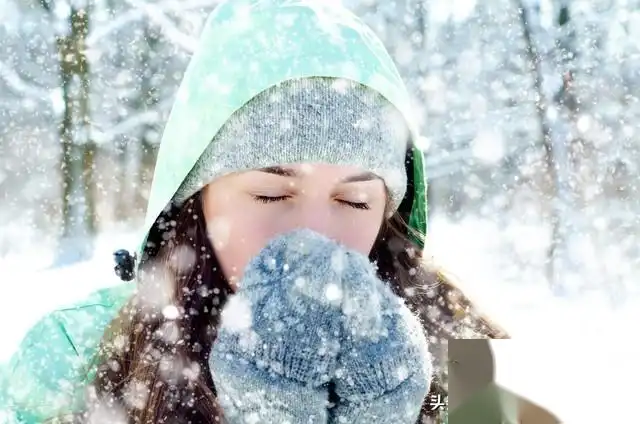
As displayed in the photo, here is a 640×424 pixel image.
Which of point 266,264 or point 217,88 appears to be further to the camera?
point 217,88

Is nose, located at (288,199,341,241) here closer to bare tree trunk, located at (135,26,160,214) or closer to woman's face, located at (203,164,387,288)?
woman's face, located at (203,164,387,288)

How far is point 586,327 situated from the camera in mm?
4449

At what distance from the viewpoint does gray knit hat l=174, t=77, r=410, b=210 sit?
1.43 metres

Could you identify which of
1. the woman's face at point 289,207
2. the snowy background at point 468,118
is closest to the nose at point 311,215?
the woman's face at point 289,207

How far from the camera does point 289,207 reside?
4.61ft

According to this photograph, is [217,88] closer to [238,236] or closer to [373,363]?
[238,236]

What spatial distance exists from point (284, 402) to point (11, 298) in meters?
4.33

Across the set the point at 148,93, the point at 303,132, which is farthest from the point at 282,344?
the point at 148,93

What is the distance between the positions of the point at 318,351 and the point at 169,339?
52 cm

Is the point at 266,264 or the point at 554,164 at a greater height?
the point at 554,164

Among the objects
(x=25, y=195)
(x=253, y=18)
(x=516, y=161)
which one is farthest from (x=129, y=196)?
(x=253, y=18)

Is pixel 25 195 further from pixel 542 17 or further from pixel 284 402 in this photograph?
pixel 284 402

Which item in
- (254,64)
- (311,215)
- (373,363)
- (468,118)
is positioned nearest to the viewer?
(373,363)

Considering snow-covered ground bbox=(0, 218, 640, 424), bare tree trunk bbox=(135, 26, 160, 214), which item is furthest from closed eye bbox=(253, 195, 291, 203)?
bare tree trunk bbox=(135, 26, 160, 214)
